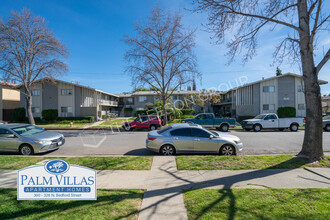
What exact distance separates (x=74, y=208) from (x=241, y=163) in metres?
5.07

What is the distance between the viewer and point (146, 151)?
8.53 m

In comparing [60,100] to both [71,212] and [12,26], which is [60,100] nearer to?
[12,26]

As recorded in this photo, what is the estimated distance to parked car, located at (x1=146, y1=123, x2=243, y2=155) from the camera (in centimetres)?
734

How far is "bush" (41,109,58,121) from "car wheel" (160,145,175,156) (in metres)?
26.6

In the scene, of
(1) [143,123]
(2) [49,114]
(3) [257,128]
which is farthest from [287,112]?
(2) [49,114]

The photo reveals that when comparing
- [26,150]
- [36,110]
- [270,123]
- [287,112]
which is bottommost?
[26,150]

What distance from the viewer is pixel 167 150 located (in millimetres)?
7531

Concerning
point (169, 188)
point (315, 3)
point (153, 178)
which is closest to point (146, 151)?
point (153, 178)

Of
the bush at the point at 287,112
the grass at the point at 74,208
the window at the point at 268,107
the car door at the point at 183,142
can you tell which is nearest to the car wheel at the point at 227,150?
the car door at the point at 183,142

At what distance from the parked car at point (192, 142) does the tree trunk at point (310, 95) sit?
236cm

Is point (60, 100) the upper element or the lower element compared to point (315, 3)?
lower

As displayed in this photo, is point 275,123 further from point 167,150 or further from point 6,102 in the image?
point 6,102

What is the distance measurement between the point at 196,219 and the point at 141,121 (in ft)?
51.1

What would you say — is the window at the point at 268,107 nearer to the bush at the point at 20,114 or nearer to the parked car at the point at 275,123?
the parked car at the point at 275,123
